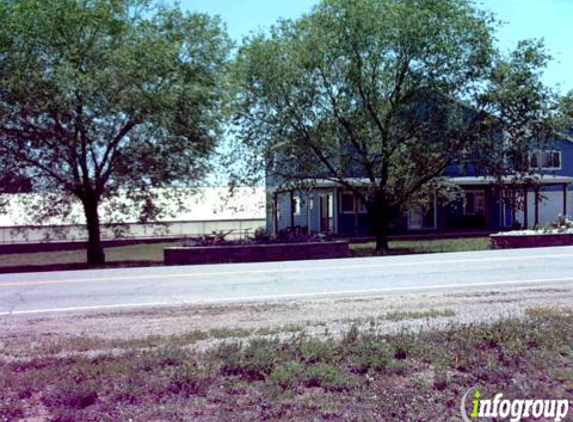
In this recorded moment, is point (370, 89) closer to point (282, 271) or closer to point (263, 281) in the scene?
point (282, 271)

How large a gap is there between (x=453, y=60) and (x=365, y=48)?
3.22 m

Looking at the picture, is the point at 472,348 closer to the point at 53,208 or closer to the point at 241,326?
the point at 241,326

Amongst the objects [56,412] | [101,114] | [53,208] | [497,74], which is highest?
[497,74]

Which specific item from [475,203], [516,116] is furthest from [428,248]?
[475,203]

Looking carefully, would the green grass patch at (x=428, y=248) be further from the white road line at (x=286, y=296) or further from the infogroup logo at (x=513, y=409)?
the infogroup logo at (x=513, y=409)

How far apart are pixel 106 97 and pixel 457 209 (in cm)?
2312

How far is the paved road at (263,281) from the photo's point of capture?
11062mm

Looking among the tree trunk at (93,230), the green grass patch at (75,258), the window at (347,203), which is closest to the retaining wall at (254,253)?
the green grass patch at (75,258)

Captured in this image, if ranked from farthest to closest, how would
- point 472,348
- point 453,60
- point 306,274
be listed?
point 453,60 → point 306,274 → point 472,348

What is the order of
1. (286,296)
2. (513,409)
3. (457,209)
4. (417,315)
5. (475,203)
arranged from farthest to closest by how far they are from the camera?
(475,203)
(457,209)
(286,296)
(417,315)
(513,409)

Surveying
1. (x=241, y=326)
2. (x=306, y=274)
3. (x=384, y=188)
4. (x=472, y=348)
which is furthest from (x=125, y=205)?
(x=472, y=348)

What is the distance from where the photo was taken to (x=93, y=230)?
24.4 meters

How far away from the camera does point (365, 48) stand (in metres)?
23.2

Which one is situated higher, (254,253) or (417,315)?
(254,253)
